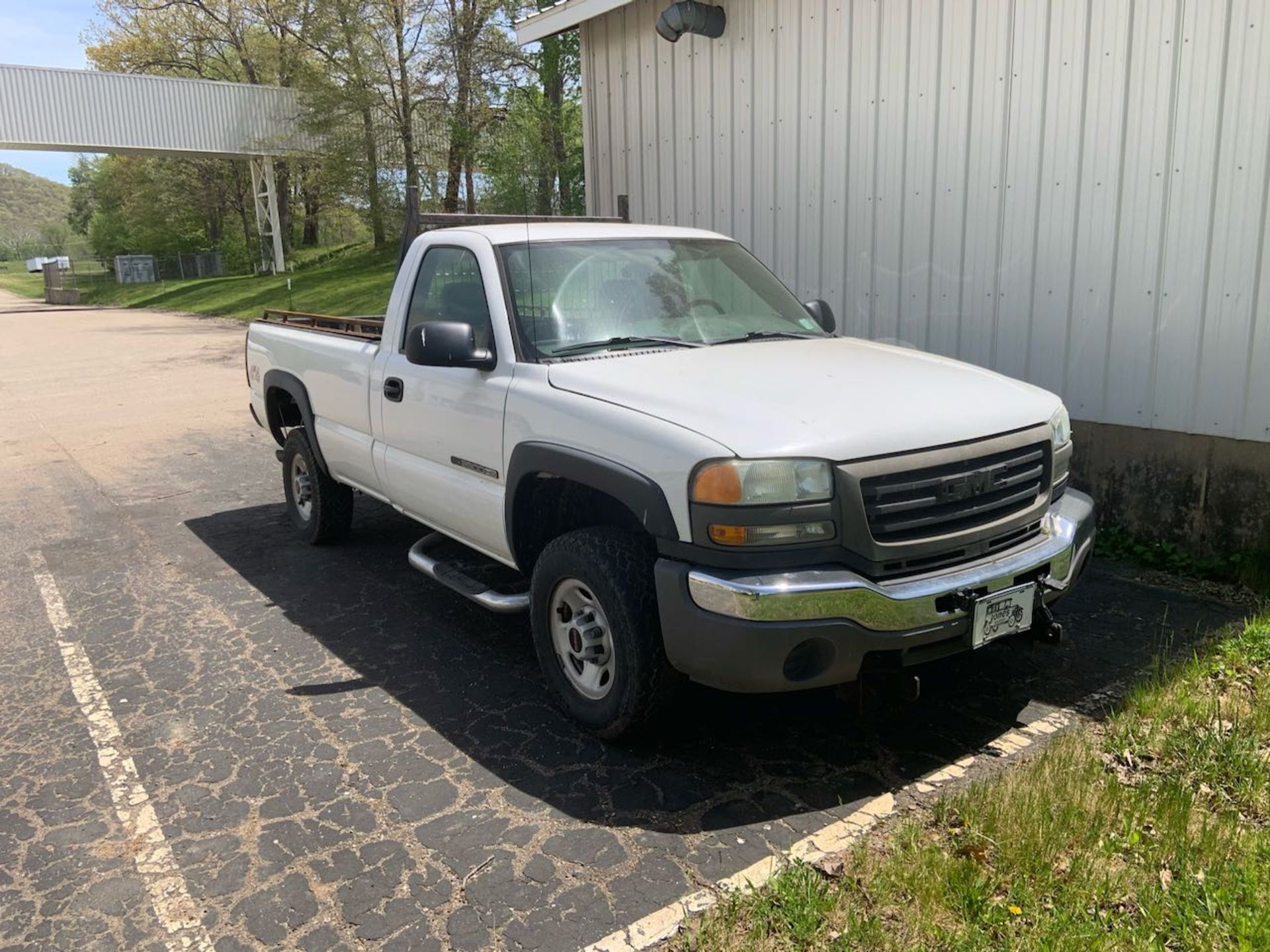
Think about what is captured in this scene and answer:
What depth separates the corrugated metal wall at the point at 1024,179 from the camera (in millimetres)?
5500

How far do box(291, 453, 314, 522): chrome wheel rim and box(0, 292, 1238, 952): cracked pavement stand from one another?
0.26m

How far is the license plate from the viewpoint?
3479mm

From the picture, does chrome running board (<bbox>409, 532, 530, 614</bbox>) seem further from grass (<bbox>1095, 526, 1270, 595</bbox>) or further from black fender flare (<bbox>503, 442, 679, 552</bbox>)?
grass (<bbox>1095, 526, 1270, 595</bbox>)

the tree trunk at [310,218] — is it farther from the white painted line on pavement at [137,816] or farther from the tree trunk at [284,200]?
the white painted line on pavement at [137,816]

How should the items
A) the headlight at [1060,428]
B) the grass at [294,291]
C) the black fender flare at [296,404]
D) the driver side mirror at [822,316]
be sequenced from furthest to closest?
1. the grass at [294,291]
2. the black fender flare at [296,404]
3. the driver side mirror at [822,316]
4. the headlight at [1060,428]

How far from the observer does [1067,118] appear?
6.08 m

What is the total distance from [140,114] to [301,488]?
30131 millimetres

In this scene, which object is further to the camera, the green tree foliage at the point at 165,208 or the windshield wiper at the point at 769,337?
the green tree foliage at the point at 165,208

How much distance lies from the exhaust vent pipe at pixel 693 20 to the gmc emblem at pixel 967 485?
576cm

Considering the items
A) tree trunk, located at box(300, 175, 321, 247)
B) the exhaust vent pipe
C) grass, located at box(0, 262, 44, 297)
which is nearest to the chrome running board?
the exhaust vent pipe

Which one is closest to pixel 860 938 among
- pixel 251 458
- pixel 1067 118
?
pixel 1067 118

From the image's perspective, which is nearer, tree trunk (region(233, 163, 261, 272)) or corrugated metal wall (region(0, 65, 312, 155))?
corrugated metal wall (region(0, 65, 312, 155))

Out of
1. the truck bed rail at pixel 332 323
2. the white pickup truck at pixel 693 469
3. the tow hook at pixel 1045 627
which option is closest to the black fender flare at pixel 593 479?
the white pickup truck at pixel 693 469

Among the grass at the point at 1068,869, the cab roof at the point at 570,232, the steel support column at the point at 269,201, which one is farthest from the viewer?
the steel support column at the point at 269,201
